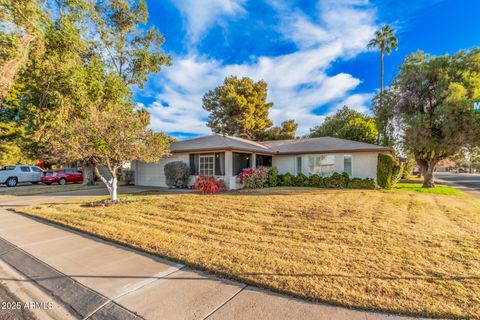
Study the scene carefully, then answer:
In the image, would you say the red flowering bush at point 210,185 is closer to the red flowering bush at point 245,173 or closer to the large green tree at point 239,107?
the red flowering bush at point 245,173

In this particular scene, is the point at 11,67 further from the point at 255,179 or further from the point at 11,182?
the point at 11,182

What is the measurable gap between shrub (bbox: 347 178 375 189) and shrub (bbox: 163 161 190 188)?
35.0 feet

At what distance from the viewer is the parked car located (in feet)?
61.7

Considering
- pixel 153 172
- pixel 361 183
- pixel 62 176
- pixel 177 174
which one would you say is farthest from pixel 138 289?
pixel 62 176

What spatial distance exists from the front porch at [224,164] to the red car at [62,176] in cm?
1397

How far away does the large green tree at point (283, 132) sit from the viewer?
3102 cm

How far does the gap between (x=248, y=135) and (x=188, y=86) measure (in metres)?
13.2

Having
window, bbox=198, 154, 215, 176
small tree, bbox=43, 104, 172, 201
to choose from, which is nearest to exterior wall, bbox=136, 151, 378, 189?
window, bbox=198, 154, 215, 176

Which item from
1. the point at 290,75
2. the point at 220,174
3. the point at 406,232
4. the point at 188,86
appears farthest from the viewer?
the point at 188,86

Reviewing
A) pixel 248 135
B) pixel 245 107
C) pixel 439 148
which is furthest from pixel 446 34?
pixel 248 135

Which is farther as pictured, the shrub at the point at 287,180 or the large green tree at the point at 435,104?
the shrub at the point at 287,180

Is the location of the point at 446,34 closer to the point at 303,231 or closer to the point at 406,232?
the point at 406,232

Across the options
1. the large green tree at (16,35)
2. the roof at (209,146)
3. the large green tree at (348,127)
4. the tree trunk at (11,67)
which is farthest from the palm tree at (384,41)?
the tree trunk at (11,67)

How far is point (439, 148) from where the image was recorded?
1490 centimetres
